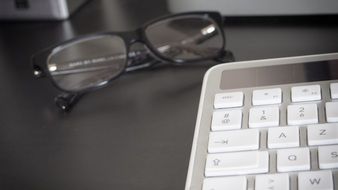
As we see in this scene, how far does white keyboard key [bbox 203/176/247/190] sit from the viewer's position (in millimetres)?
219

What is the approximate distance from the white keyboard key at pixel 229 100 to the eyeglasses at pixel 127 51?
12 centimetres

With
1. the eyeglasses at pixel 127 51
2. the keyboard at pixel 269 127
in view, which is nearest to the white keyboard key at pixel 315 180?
the keyboard at pixel 269 127

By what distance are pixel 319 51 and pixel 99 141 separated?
6.4 inches

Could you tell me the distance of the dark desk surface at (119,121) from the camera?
0.97 feet

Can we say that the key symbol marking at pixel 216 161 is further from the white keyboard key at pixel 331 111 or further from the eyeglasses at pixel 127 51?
the eyeglasses at pixel 127 51

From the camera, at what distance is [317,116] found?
25 cm

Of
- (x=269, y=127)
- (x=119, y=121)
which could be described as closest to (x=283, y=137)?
(x=269, y=127)

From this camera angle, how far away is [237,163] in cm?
23

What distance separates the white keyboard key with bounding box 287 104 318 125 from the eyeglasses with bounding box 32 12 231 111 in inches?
5.7

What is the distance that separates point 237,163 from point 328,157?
4 cm

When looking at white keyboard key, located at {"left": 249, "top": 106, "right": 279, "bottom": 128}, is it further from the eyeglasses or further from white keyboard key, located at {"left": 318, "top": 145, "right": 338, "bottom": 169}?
the eyeglasses

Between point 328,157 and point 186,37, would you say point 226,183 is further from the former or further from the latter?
point 186,37

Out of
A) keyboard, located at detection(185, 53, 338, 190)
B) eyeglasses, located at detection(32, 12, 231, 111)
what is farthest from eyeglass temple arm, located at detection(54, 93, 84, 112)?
keyboard, located at detection(185, 53, 338, 190)

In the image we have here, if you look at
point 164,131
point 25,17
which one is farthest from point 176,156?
point 25,17
